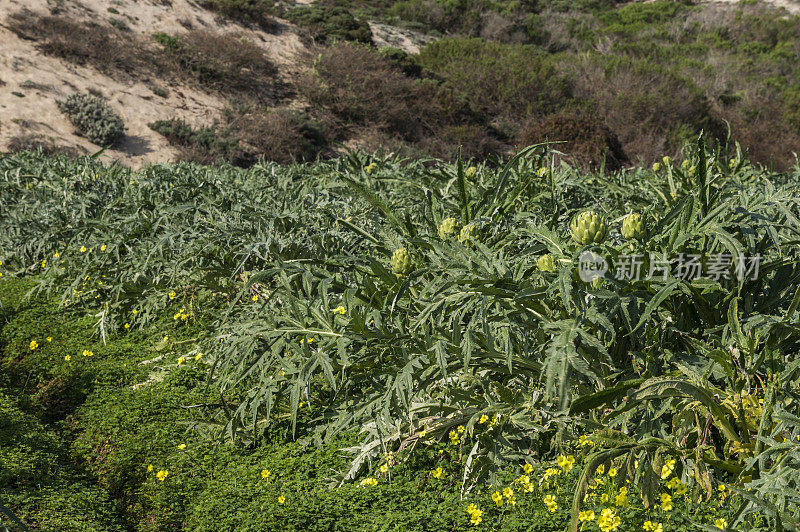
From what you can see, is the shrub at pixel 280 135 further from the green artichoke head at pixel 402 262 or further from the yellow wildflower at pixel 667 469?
the yellow wildflower at pixel 667 469

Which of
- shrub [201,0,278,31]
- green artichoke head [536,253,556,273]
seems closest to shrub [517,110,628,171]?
green artichoke head [536,253,556,273]

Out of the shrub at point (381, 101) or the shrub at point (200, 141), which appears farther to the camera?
the shrub at point (381, 101)

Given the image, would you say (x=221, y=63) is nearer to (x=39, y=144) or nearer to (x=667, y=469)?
(x=39, y=144)

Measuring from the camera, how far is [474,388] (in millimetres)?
2379

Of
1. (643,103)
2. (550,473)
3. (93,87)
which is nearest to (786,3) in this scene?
(643,103)

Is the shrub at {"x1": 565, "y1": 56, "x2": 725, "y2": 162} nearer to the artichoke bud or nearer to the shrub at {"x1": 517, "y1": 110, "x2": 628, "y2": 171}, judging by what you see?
the shrub at {"x1": 517, "y1": 110, "x2": 628, "y2": 171}

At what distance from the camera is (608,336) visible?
6.78ft

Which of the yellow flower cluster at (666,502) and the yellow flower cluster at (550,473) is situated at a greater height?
the yellow flower cluster at (666,502)

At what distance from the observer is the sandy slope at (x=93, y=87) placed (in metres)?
11.4

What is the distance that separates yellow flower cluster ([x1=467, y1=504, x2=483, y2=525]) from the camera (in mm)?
1950

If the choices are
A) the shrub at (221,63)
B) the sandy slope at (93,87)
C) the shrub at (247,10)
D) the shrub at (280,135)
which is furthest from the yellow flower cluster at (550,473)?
the shrub at (247,10)

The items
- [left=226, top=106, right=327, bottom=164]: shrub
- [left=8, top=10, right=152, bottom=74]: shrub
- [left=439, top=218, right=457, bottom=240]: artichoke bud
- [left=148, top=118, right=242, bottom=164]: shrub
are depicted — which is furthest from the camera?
[left=8, top=10, right=152, bottom=74]: shrub

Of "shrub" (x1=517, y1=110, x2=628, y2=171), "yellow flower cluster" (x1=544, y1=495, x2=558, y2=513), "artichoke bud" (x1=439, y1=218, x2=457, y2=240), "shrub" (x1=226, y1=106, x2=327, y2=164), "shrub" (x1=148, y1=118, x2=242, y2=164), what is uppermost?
"artichoke bud" (x1=439, y1=218, x2=457, y2=240)

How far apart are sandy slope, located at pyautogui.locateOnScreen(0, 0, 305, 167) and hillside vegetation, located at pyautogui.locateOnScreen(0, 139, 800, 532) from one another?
30.8ft
